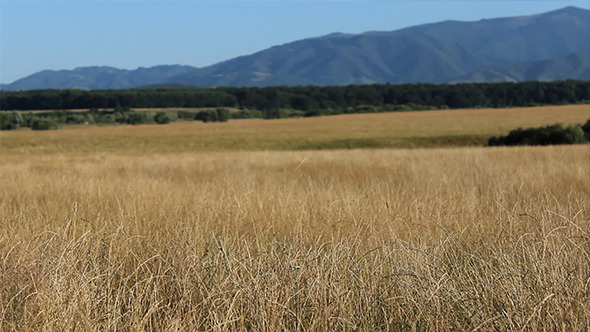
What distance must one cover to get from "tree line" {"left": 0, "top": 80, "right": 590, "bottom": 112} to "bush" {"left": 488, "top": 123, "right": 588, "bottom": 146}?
52.3 m

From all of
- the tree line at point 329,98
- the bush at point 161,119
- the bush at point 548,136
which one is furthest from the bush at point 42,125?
the bush at point 548,136

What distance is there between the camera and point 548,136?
3102cm

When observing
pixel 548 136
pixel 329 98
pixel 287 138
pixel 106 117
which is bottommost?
pixel 329 98

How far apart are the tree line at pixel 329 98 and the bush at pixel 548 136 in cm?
5226

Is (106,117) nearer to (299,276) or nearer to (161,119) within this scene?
(161,119)

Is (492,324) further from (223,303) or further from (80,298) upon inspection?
(80,298)

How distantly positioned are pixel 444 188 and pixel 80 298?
20.5ft

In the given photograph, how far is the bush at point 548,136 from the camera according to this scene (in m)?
29.9

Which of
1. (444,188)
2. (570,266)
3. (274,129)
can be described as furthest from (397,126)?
(570,266)

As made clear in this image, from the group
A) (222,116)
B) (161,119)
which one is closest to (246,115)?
(222,116)

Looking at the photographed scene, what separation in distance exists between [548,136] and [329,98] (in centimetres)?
7901

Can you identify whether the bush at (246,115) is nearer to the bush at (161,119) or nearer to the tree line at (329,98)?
the tree line at (329,98)

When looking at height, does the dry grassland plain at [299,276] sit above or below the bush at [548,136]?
above

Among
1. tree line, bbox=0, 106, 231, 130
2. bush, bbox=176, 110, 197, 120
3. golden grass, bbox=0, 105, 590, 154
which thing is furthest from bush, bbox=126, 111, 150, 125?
golden grass, bbox=0, 105, 590, 154
